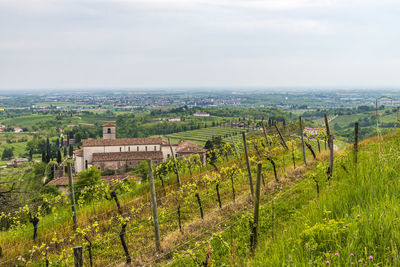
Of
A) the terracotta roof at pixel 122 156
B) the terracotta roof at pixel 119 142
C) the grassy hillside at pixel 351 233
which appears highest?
the grassy hillside at pixel 351 233

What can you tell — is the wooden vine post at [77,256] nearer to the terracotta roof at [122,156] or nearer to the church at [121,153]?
the church at [121,153]

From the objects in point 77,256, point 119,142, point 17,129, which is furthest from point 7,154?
point 77,256

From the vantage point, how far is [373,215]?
2.72m

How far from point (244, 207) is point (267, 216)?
3.94 feet

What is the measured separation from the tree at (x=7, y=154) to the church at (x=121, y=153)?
42.5 metres

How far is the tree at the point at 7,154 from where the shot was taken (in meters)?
84.1

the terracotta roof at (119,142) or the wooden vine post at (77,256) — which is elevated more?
the wooden vine post at (77,256)

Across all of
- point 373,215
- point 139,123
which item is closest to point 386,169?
point 373,215

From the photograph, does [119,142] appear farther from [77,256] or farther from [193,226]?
[77,256]

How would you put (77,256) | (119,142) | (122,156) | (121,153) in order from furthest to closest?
(119,142) → (121,153) → (122,156) → (77,256)

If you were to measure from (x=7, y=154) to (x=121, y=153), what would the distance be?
5394 centimetres

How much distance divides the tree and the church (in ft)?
139

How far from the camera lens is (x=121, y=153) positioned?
52.0m

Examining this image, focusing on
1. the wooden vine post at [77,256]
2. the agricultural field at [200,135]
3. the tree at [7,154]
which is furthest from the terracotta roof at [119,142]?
the wooden vine post at [77,256]
